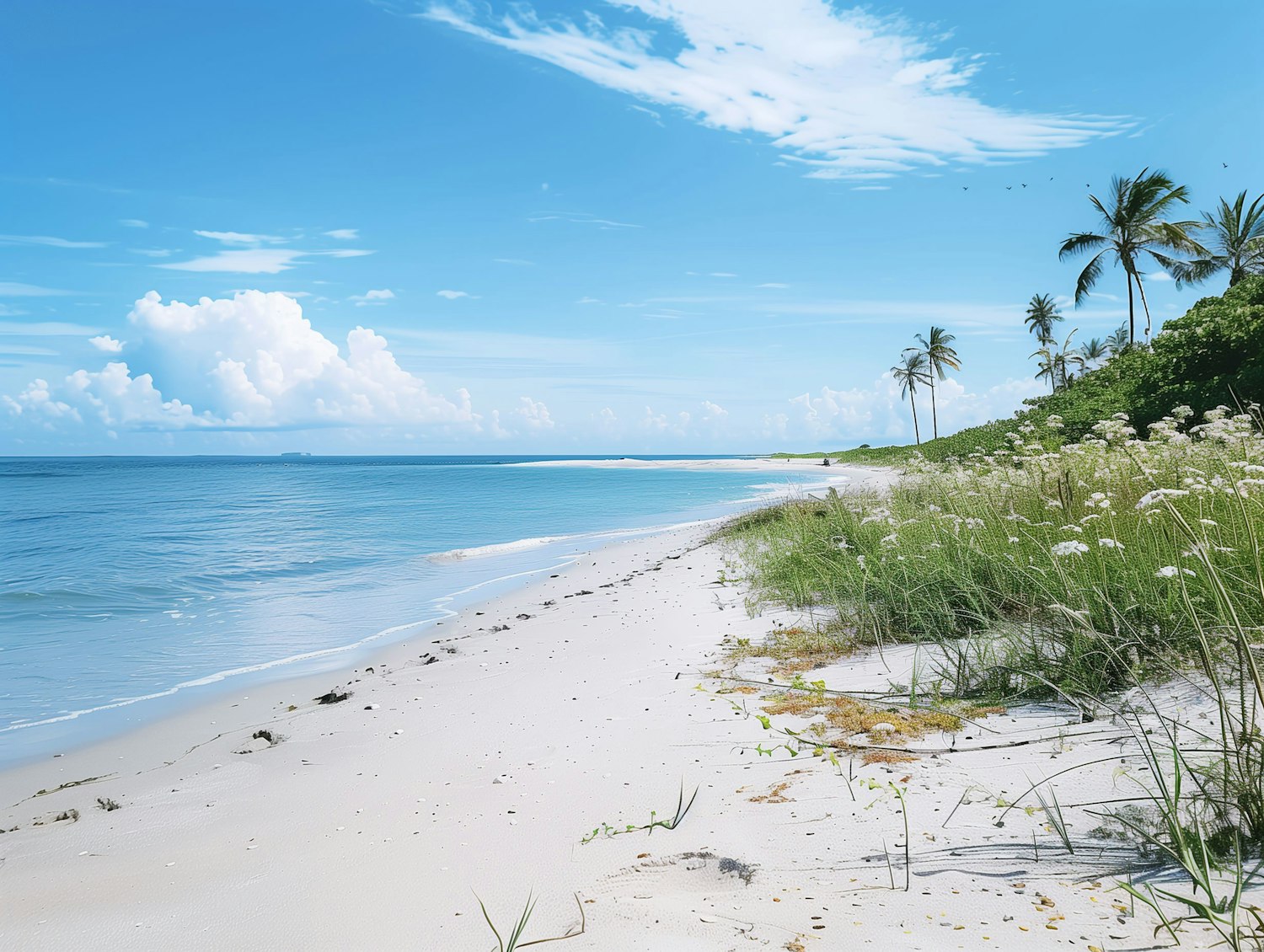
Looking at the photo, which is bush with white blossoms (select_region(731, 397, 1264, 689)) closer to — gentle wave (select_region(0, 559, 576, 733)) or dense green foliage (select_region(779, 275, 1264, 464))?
gentle wave (select_region(0, 559, 576, 733))

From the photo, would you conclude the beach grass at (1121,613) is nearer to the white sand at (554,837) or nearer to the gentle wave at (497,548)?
the white sand at (554,837)

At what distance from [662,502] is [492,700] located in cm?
2953

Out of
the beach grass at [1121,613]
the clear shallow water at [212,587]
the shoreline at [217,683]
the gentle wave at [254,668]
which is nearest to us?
the beach grass at [1121,613]

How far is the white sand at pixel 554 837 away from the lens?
2.22 meters

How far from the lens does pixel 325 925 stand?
262cm

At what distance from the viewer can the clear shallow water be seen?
7.52 metres

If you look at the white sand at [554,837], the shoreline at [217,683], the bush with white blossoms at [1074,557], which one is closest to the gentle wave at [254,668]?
the shoreline at [217,683]

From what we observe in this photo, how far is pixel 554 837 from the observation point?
3086 millimetres

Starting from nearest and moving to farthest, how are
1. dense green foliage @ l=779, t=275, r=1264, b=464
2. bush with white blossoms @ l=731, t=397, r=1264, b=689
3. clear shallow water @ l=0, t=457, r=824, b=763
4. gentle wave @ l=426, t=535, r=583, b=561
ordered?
bush with white blossoms @ l=731, t=397, r=1264, b=689 → clear shallow water @ l=0, t=457, r=824, b=763 → dense green foliage @ l=779, t=275, r=1264, b=464 → gentle wave @ l=426, t=535, r=583, b=561

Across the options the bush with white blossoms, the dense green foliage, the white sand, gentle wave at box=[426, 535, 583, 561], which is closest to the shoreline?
the white sand

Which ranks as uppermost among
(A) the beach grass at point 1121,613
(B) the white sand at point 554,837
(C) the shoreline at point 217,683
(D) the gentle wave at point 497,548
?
(A) the beach grass at point 1121,613

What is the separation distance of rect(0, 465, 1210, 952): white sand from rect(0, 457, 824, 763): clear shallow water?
213 cm

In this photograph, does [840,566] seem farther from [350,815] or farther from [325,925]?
[325,925]

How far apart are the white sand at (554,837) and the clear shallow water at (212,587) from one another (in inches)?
83.7
